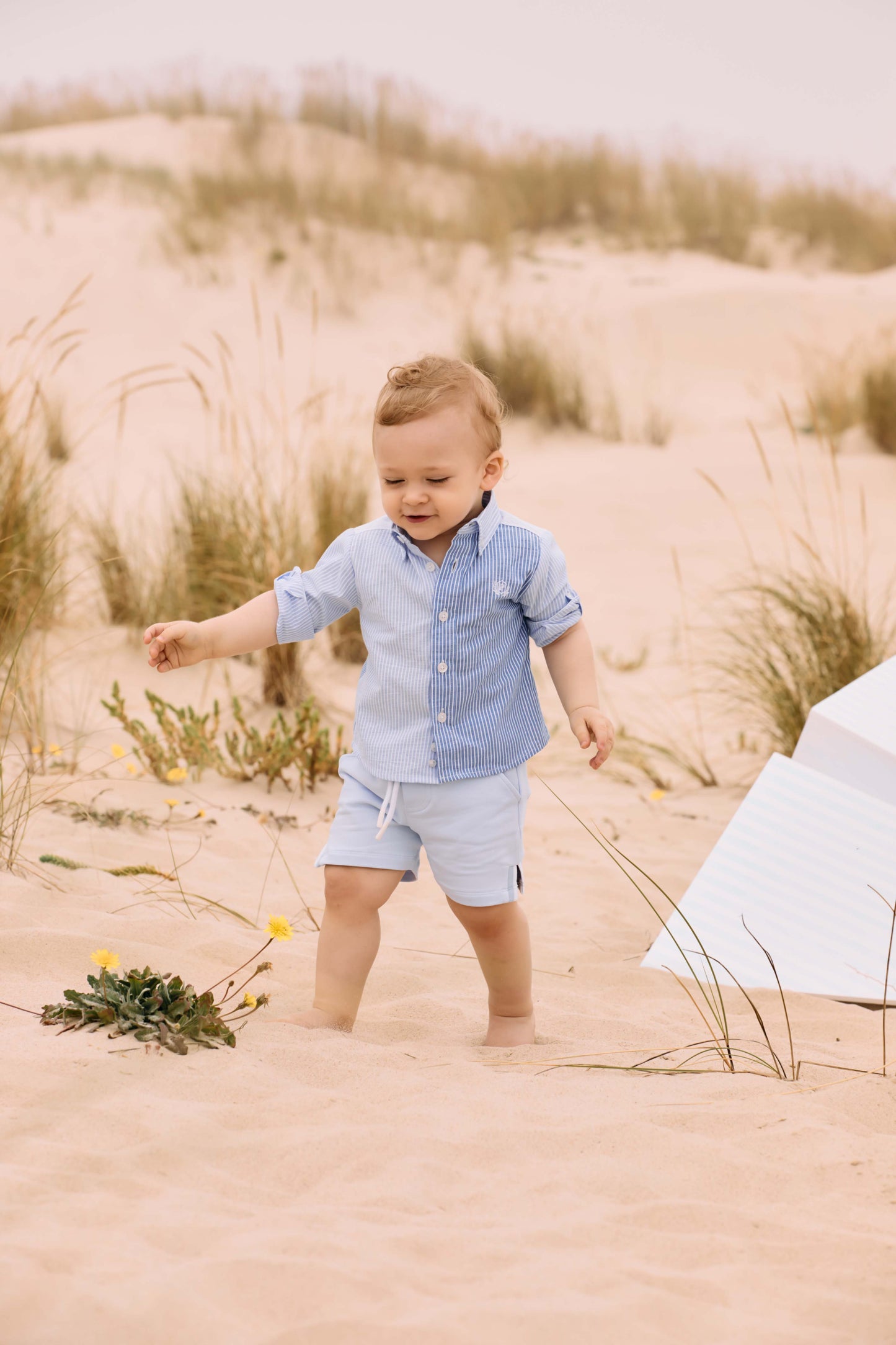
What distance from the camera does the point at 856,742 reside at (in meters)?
2.92

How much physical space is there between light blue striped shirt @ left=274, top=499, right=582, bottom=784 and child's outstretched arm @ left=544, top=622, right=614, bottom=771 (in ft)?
0.11

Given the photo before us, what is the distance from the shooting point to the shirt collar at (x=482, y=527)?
2100 mm

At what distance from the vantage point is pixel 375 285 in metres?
11.7

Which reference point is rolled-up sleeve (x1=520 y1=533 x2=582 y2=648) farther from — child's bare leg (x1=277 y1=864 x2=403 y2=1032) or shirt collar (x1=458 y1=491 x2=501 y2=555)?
child's bare leg (x1=277 y1=864 x2=403 y2=1032)

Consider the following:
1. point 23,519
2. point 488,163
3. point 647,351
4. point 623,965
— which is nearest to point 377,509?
point 23,519

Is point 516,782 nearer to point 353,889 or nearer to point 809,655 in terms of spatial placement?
point 353,889

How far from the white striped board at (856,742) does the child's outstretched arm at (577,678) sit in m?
0.98

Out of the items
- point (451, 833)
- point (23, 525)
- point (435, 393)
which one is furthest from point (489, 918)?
point (23, 525)

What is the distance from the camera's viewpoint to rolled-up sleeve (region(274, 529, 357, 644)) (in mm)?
2188

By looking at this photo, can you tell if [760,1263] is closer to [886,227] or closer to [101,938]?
[101,938]

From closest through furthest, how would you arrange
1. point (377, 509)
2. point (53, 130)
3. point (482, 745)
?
point (482, 745), point (377, 509), point (53, 130)

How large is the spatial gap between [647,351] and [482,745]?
9558 mm

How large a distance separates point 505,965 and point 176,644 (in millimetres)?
808

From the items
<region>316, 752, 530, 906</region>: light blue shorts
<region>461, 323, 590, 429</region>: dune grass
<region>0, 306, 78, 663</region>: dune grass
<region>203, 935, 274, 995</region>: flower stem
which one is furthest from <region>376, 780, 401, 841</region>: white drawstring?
<region>461, 323, 590, 429</region>: dune grass
